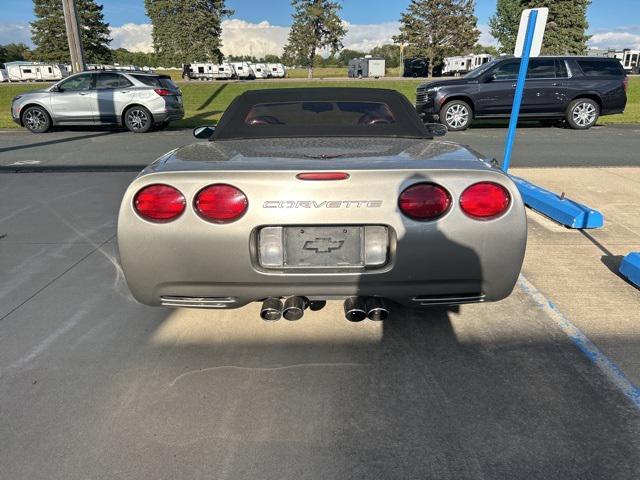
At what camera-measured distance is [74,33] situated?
16.0 m

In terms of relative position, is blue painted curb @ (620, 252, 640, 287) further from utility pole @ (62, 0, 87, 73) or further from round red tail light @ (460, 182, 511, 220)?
utility pole @ (62, 0, 87, 73)

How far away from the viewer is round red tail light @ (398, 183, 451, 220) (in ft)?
7.59

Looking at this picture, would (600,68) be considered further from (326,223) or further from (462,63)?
(462,63)

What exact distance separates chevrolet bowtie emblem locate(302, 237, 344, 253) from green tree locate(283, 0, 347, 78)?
5865 centimetres

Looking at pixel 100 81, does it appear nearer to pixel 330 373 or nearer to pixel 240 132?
pixel 240 132

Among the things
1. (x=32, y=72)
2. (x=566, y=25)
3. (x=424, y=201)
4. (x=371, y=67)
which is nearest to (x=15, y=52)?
(x=32, y=72)

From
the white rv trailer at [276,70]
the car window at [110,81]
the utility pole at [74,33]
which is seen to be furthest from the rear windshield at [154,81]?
the white rv trailer at [276,70]

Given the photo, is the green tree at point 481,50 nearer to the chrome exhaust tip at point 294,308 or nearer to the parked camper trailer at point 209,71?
the parked camper trailer at point 209,71

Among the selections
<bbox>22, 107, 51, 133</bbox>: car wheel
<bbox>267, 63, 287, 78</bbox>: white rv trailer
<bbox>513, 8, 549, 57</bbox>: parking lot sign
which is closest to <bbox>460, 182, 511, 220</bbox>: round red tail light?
<bbox>513, 8, 549, 57</bbox>: parking lot sign

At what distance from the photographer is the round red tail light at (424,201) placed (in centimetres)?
231

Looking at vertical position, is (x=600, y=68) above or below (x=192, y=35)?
below

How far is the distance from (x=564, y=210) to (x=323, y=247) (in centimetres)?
366

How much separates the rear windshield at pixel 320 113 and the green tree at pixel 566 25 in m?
50.7

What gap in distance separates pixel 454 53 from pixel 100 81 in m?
49.8
